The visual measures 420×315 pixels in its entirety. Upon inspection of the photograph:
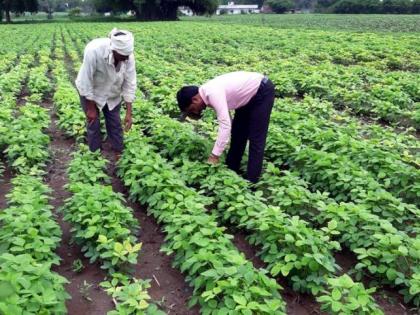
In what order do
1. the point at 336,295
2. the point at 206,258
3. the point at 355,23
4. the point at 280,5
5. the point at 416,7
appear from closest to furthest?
the point at 336,295, the point at 206,258, the point at 355,23, the point at 416,7, the point at 280,5

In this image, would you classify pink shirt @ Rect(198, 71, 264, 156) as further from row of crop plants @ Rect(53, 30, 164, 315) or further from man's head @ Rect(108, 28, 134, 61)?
row of crop plants @ Rect(53, 30, 164, 315)

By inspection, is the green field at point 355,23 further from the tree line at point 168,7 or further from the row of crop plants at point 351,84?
the row of crop plants at point 351,84

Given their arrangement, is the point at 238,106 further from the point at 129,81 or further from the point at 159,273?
the point at 159,273

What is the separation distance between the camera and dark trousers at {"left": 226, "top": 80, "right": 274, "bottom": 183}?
4.77 meters

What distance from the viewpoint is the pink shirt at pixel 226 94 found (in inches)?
173

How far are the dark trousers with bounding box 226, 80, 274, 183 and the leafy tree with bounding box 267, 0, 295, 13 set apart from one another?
78.2 metres

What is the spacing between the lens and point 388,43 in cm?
1680

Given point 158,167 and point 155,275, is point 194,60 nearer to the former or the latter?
point 158,167

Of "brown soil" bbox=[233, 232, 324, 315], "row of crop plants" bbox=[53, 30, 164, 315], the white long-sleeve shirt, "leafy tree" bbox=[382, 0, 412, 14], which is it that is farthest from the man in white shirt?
"leafy tree" bbox=[382, 0, 412, 14]

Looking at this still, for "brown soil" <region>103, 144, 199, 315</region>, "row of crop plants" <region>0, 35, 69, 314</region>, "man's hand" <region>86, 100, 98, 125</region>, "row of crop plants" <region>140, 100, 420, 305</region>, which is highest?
"man's hand" <region>86, 100, 98, 125</region>

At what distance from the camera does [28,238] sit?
349 cm

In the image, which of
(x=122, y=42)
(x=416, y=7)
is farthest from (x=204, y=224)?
(x=416, y=7)

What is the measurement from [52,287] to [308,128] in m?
4.39

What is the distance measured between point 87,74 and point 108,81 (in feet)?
0.93
